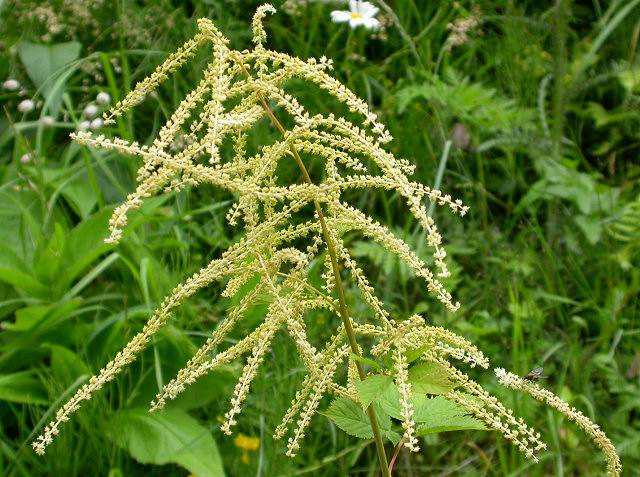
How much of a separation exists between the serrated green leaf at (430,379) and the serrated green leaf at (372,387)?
6 cm

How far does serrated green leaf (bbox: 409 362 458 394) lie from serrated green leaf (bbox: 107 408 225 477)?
1.40 meters

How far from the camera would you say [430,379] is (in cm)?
118

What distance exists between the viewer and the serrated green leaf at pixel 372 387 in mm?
1097

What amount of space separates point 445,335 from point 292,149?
15.3 inches

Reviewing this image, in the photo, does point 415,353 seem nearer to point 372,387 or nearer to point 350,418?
point 372,387

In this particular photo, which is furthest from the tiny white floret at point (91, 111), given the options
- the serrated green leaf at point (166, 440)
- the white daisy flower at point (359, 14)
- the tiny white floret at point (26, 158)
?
the serrated green leaf at point (166, 440)

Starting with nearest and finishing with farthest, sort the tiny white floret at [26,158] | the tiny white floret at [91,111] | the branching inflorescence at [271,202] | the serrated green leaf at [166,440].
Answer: the branching inflorescence at [271,202], the serrated green leaf at [166,440], the tiny white floret at [26,158], the tiny white floret at [91,111]

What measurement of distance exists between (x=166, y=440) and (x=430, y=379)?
1.60 metres

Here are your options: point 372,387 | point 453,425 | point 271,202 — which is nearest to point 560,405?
point 453,425

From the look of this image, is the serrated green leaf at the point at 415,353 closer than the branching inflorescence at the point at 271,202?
No

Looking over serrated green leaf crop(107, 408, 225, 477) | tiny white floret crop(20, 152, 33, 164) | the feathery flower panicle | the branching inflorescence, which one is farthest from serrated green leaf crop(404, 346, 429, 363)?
tiny white floret crop(20, 152, 33, 164)

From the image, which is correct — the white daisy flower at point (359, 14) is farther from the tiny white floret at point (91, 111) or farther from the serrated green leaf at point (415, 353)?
the serrated green leaf at point (415, 353)

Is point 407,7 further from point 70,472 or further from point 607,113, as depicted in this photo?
point 70,472

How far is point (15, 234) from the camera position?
129 inches
